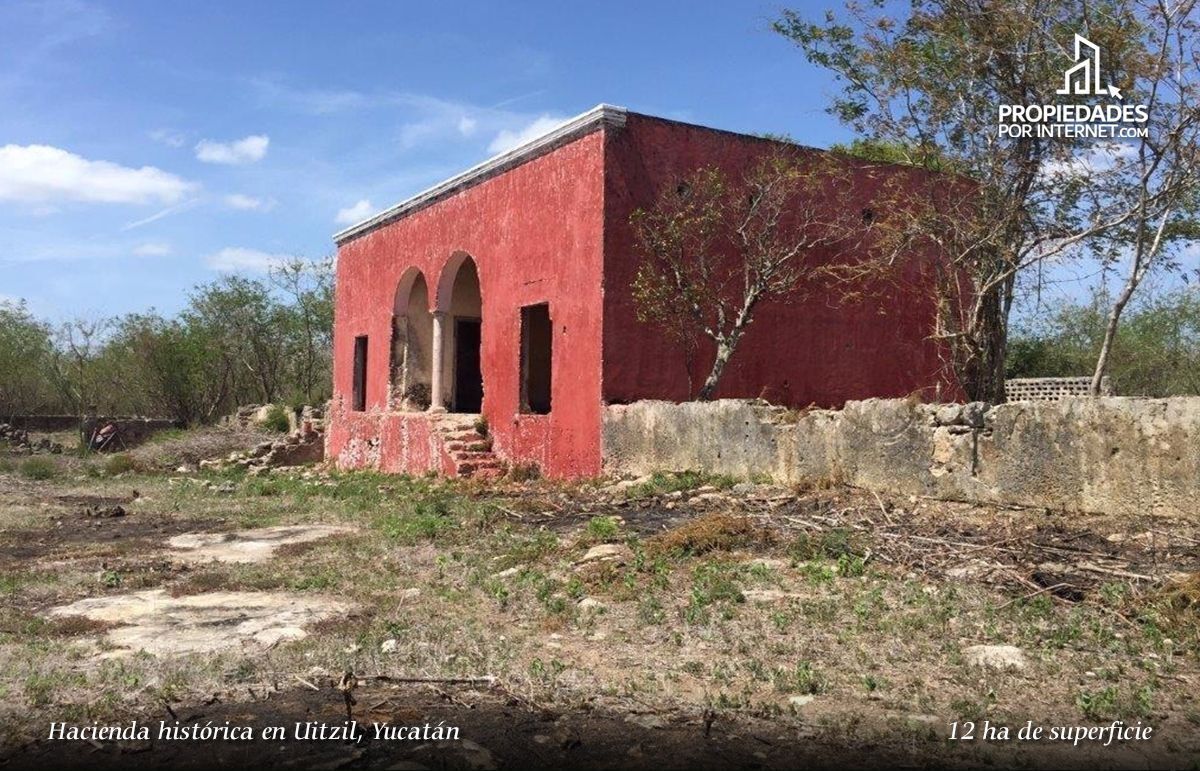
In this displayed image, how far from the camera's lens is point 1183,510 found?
6.64 metres

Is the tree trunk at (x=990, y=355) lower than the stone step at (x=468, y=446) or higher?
higher

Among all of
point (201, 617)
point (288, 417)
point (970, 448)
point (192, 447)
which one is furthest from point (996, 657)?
point (288, 417)

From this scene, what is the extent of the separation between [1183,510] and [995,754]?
4.31 meters

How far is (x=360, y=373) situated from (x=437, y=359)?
3621 millimetres

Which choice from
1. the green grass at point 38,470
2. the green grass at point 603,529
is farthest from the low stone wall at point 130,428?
the green grass at point 603,529

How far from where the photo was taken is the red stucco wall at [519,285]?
1287cm

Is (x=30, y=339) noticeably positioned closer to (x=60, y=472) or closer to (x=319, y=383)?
(x=319, y=383)

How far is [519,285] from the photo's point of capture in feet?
47.7

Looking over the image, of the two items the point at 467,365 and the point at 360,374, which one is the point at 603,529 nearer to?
the point at 467,365

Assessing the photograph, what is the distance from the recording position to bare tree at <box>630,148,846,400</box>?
41.3 ft

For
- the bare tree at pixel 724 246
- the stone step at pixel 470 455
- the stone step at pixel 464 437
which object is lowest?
the stone step at pixel 470 455

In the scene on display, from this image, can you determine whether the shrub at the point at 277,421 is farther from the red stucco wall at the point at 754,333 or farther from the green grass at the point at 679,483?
the green grass at the point at 679,483

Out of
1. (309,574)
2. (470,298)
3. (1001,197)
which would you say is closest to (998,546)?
(309,574)

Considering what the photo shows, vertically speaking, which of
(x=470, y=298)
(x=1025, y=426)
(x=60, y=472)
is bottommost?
(x=60, y=472)
